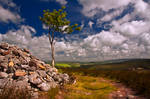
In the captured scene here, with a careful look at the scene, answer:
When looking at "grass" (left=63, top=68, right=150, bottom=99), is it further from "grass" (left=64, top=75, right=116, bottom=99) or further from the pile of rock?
the pile of rock

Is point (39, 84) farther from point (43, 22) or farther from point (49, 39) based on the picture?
point (43, 22)

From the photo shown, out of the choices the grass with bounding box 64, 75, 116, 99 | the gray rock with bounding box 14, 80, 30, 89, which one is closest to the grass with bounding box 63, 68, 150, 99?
the grass with bounding box 64, 75, 116, 99

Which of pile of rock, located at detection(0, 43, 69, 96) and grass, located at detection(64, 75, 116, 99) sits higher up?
pile of rock, located at detection(0, 43, 69, 96)

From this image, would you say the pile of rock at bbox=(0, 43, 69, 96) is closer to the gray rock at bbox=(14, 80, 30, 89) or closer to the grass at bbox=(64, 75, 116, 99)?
the gray rock at bbox=(14, 80, 30, 89)

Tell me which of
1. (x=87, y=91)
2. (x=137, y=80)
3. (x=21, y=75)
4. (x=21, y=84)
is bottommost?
(x=87, y=91)

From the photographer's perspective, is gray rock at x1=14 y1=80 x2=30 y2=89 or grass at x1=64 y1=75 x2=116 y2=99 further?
grass at x1=64 y1=75 x2=116 y2=99

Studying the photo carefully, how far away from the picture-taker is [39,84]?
8016 mm

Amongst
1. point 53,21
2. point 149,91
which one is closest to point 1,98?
point 149,91

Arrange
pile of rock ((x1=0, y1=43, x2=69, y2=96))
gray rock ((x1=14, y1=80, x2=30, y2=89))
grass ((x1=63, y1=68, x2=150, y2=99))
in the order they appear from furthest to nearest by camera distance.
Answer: grass ((x1=63, y1=68, x2=150, y2=99)) < pile of rock ((x1=0, y1=43, x2=69, y2=96)) < gray rock ((x1=14, y1=80, x2=30, y2=89))

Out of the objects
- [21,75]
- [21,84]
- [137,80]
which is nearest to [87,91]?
[21,84]

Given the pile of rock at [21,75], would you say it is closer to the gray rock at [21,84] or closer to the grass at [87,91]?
the gray rock at [21,84]

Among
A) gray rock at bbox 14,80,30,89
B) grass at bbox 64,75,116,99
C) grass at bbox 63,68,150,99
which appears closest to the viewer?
gray rock at bbox 14,80,30,89

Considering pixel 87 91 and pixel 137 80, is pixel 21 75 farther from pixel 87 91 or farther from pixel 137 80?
pixel 137 80

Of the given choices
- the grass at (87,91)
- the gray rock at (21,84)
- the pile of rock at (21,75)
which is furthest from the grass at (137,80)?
the gray rock at (21,84)
